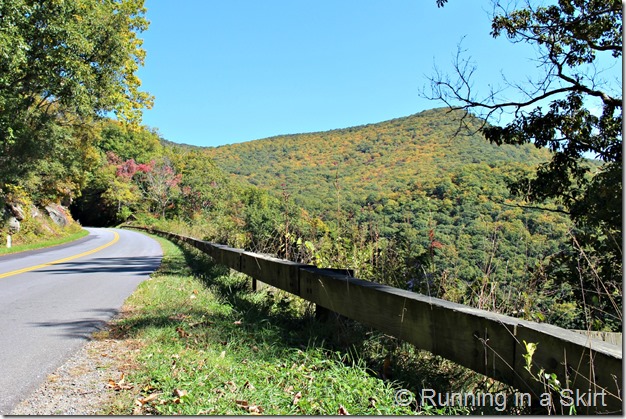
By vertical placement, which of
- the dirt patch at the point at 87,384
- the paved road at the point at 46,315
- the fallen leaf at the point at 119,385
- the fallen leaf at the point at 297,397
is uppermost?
the fallen leaf at the point at 297,397

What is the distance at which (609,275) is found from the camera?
21.9 feet

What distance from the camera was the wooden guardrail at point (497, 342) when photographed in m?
2.14

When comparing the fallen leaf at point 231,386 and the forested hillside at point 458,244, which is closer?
the fallen leaf at point 231,386

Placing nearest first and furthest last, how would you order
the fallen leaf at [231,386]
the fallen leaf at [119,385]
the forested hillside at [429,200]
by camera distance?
the fallen leaf at [231,386]
the fallen leaf at [119,385]
the forested hillside at [429,200]

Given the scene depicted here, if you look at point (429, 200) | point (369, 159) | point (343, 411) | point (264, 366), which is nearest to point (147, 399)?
point (264, 366)

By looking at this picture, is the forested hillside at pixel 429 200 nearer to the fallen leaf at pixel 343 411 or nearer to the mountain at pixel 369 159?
the mountain at pixel 369 159

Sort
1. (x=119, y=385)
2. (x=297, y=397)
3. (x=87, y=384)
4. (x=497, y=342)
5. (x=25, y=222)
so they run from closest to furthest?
(x=497, y=342) → (x=297, y=397) → (x=119, y=385) → (x=87, y=384) → (x=25, y=222)

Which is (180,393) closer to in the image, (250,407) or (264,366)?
(250,407)

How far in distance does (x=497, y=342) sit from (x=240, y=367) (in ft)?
5.90

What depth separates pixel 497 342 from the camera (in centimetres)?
259

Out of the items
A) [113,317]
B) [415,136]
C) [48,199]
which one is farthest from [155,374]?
[415,136]

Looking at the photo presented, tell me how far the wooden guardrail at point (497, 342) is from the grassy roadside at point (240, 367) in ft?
1.34

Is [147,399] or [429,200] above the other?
[429,200]

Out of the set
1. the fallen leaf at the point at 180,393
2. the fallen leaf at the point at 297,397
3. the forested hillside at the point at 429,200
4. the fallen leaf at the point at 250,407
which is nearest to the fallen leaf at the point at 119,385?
the fallen leaf at the point at 180,393
